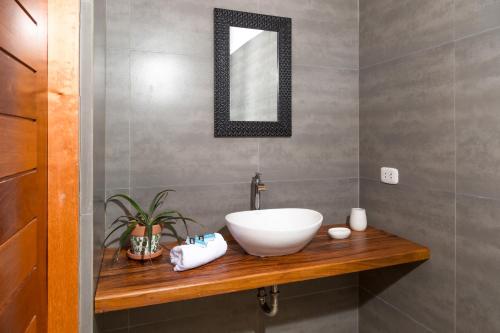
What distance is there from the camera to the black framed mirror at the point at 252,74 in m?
1.64

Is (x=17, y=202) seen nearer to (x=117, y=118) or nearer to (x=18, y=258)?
(x=18, y=258)

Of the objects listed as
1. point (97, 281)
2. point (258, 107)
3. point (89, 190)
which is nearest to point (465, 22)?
point (258, 107)

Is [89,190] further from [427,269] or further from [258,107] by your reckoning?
[427,269]

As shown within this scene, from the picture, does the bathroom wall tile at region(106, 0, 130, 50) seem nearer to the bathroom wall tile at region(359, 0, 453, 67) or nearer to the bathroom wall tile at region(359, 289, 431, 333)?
the bathroom wall tile at region(359, 0, 453, 67)

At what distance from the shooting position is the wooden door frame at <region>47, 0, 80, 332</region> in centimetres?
88

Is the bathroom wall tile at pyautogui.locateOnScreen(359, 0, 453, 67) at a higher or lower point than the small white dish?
higher

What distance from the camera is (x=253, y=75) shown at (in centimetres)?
171

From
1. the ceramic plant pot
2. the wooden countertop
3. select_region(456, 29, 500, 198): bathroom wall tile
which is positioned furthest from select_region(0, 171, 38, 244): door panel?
select_region(456, 29, 500, 198): bathroom wall tile

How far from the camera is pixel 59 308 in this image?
0.91 m

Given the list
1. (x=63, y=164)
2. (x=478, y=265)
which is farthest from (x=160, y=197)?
(x=478, y=265)

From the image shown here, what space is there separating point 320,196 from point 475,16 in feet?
3.55

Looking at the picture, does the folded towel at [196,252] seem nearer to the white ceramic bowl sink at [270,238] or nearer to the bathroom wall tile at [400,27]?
the white ceramic bowl sink at [270,238]

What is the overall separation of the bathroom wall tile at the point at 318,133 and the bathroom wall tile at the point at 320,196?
0.14 ft

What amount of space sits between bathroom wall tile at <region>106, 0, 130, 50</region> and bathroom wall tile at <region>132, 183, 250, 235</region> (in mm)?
678
